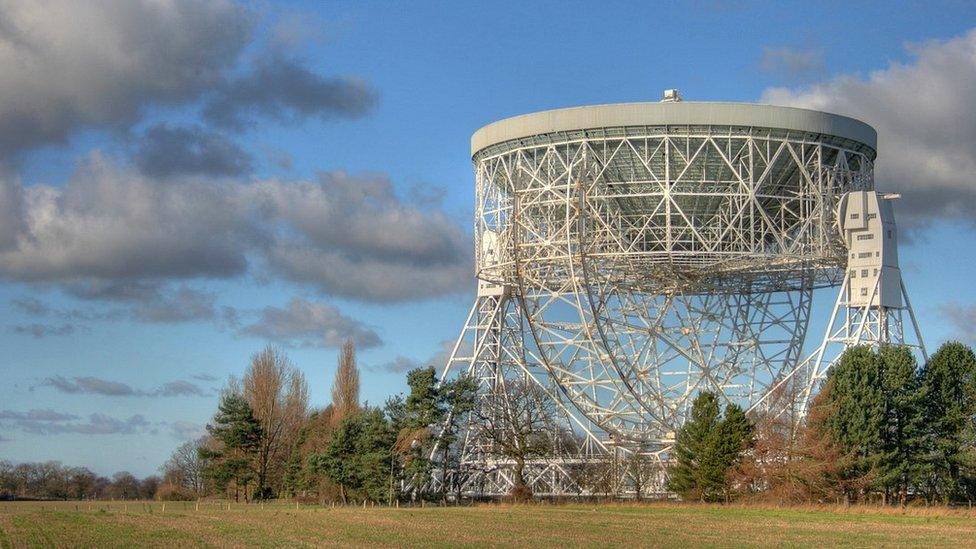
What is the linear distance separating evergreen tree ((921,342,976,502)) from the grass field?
4973 mm

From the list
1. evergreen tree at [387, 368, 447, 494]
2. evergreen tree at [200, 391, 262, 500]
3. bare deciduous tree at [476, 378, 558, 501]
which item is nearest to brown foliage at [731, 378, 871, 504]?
bare deciduous tree at [476, 378, 558, 501]

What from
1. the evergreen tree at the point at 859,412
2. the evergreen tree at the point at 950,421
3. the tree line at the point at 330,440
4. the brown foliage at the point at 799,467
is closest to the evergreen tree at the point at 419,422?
the tree line at the point at 330,440

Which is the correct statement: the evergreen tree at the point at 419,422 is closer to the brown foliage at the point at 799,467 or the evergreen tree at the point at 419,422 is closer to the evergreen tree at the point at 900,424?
the brown foliage at the point at 799,467

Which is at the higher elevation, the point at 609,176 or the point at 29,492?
the point at 609,176

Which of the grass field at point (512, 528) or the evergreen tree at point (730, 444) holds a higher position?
the evergreen tree at point (730, 444)

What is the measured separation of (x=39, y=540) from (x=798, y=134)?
1309 inches

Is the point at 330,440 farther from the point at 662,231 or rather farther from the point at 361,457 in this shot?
the point at 662,231

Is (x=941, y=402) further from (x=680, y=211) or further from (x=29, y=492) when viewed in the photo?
(x=29, y=492)

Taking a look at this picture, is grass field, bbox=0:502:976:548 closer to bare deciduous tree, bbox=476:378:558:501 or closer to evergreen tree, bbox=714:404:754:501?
evergreen tree, bbox=714:404:754:501

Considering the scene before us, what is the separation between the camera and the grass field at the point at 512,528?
3394 centimetres

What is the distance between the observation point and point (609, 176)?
5488 cm

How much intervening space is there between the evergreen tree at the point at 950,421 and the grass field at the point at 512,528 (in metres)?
4.97

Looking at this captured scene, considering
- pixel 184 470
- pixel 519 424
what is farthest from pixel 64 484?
pixel 519 424

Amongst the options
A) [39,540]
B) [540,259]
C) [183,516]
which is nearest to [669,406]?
[540,259]
